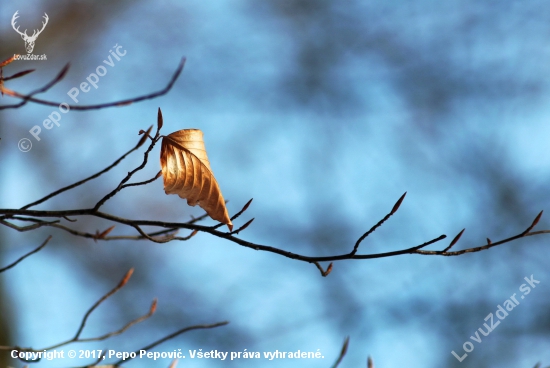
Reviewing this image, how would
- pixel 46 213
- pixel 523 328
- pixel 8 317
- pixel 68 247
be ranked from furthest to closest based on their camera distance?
pixel 68 247 < pixel 523 328 < pixel 8 317 < pixel 46 213

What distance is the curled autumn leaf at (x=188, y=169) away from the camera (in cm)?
77

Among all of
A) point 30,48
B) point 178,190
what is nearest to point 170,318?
point 30,48

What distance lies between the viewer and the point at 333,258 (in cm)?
→ 65

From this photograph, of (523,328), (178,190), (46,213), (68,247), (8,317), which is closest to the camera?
(46,213)

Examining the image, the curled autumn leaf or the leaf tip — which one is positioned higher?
the curled autumn leaf

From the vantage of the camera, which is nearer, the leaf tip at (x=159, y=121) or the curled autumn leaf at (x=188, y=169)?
the leaf tip at (x=159, y=121)

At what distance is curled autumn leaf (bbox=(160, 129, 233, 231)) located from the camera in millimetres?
766

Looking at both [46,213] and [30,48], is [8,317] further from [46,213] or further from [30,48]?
[46,213]

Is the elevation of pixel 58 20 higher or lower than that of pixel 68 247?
higher

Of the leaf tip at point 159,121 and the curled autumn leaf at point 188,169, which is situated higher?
the curled autumn leaf at point 188,169

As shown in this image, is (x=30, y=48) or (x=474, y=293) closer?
(x=30, y=48)

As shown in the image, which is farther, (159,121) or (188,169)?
(188,169)

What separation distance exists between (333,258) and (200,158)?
0.31m

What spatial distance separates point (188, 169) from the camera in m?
0.79
